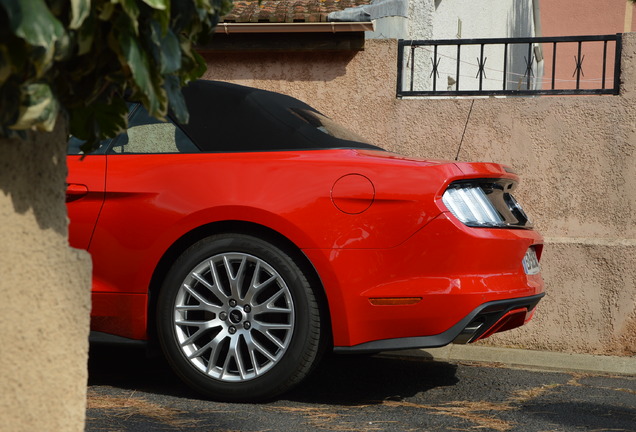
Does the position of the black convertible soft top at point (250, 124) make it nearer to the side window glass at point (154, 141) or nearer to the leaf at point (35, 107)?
the side window glass at point (154, 141)

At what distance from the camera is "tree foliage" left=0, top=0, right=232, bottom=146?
1651mm

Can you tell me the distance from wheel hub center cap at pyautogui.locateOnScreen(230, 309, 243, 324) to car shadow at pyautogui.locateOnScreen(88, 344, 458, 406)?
1.68ft

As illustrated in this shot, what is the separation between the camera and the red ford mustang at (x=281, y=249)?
178 inches

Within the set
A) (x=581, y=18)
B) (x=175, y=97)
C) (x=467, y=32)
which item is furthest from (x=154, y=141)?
(x=581, y=18)

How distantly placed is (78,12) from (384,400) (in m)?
→ 3.59

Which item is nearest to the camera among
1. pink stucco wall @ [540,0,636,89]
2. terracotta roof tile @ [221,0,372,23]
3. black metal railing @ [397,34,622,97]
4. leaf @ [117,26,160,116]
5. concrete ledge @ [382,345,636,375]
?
leaf @ [117,26,160,116]

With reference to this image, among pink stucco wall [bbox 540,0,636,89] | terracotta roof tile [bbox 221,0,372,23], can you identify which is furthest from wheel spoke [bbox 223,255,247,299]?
pink stucco wall [bbox 540,0,636,89]

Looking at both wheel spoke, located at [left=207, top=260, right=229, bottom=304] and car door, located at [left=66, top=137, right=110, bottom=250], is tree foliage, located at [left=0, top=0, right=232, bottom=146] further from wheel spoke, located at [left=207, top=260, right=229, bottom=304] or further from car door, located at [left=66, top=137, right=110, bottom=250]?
car door, located at [left=66, top=137, right=110, bottom=250]

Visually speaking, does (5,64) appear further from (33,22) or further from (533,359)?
(533,359)

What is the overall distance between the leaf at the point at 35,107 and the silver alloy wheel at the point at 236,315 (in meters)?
2.91

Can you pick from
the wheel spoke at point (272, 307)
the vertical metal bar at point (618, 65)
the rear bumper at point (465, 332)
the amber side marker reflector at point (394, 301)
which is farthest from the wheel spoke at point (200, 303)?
the vertical metal bar at point (618, 65)

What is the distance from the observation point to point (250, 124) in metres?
5.04

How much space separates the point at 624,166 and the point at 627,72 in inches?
29.3

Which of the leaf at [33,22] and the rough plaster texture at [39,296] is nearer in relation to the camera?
the leaf at [33,22]
